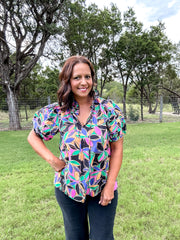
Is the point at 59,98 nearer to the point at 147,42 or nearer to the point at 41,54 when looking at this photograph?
the point at 41,54

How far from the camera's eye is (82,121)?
1.19 metres

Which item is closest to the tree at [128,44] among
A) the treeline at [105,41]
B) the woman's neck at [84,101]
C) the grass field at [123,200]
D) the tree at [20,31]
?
the treeline at [105,41]

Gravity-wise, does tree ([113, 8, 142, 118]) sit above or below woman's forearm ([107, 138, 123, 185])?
above

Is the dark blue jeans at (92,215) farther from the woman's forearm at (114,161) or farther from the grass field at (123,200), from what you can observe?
the grass field at (123,200)

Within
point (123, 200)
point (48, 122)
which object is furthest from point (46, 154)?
point (123, 200)

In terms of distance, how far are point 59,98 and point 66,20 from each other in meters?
11.0

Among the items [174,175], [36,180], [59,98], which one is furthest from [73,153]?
[174,175]

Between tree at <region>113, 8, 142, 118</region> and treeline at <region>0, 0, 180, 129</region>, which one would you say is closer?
treeline at <region>0, 0, 180, 129</region>

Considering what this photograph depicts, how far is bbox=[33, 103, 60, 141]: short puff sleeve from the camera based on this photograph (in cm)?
121

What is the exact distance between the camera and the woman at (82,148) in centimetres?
112

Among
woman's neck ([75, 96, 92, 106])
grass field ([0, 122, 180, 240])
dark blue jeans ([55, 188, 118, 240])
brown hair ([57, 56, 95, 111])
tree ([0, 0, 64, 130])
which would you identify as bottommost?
grass field ([0, 122, 180, 240])

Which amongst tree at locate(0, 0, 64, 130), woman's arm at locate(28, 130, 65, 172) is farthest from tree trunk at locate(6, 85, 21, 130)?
woman's arm at locate(28, 130, 65, 172)

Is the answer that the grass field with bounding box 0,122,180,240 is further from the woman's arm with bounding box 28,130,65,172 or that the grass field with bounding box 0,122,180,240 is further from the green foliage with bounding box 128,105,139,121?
the green foliage with bounding box 128,105,139,121

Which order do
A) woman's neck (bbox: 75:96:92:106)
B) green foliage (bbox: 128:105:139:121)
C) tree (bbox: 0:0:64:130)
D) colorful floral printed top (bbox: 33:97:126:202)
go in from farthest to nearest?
green foliage (bbox: 128:105:139:121)
tree (bbox: 0:0:64:130)
woman's neck (bbox: 75:96:92:106)
colorful floral printed top (bbox: 33:97:126:202)
